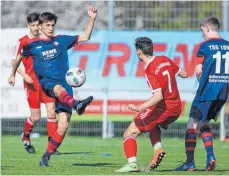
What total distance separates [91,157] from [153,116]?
3.45 metres

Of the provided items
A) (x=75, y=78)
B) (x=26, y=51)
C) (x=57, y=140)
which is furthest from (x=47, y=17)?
(x=57, y=140)

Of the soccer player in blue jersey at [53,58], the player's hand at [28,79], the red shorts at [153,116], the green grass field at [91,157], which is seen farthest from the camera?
the player's hand at [28,79]

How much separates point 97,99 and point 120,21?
79.6 inches

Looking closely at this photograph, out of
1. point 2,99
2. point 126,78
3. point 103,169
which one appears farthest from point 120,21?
point 103,169

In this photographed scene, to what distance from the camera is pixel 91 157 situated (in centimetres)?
1467

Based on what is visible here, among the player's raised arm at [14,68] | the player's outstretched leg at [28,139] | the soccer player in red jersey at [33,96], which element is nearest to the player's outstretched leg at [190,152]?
the player's raised arm at [14,68]

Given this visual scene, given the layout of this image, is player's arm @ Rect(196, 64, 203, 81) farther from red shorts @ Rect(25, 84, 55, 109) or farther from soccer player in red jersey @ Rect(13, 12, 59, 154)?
red shorts @ Rect(25, 84, 55, 109)

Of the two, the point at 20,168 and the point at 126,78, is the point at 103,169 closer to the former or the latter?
the point at 20,168

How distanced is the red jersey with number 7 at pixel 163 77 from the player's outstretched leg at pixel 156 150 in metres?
0.47

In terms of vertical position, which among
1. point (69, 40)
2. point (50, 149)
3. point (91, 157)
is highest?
point (69, 40)

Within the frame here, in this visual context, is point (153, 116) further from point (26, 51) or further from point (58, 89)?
point (26, 51)

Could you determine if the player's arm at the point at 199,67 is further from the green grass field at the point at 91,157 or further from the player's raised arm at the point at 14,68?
the player's raised arm at the point at 14,68

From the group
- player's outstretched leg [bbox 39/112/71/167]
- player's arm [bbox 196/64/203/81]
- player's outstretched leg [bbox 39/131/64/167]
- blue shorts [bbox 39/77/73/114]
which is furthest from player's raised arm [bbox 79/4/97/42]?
player's arm [bbox 196/64/203/81]

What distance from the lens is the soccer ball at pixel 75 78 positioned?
42.0 feet
